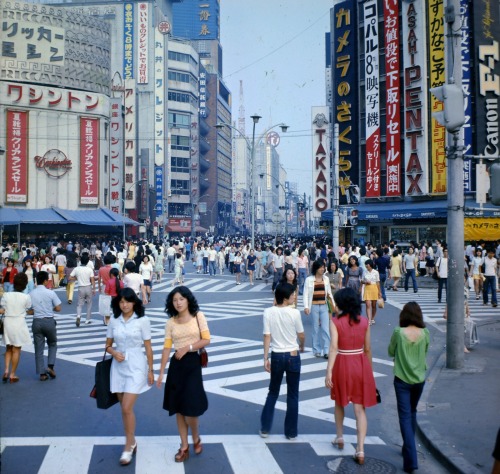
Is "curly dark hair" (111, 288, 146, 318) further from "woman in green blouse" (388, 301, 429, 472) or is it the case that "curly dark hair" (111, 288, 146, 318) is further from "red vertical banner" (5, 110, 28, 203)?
"red vertical banner" (5, 110, 28, 203)

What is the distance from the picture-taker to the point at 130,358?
588 centimetres

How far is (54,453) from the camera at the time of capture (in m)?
6.05

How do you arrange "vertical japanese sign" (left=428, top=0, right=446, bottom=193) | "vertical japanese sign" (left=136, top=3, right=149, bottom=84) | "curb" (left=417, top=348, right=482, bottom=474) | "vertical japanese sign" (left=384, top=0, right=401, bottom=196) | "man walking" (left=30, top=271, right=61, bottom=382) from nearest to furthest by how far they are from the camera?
"curb" (left=417, top=348, right=482, bottom=474)
"man walking" (left=30, top=271, right=61, bottom=382)
"vertical japanese sign" (left=428, top=0, right=446, bottom=193)
"vertical japanese sign" (left=384, top=0, right=401, bottom=196)
"vertical japanese sign" (left=136, top=3, right=149, bottom=84)

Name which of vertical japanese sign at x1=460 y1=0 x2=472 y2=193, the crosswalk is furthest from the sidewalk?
vertical japanese sign at x1=460 y1=0 x2=472 y2=193

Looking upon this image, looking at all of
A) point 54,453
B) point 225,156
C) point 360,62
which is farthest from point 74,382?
point 225,156

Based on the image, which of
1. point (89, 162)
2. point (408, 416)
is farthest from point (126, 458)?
point (89, 162)

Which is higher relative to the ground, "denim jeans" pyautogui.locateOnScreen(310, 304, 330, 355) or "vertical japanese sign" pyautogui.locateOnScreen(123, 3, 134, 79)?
"vertical japanese sign" pyautogui.locateOnScreen(123, 3, 134, 79)

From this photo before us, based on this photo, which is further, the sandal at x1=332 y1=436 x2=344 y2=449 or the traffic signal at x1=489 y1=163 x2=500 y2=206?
the traffic signal at x1=489 y1=163 x2=500 y2=206

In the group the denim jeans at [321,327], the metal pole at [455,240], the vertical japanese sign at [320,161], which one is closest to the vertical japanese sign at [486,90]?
the vertical japanese sign at [320,161]

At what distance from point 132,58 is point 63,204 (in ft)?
88.8

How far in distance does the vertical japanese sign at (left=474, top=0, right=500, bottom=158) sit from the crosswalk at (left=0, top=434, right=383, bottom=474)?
3590 centimetres

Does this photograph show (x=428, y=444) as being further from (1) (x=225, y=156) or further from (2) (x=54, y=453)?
(1) (x=225, y=156)

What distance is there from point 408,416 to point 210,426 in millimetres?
2408

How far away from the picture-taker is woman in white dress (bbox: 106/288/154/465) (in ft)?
19.1
